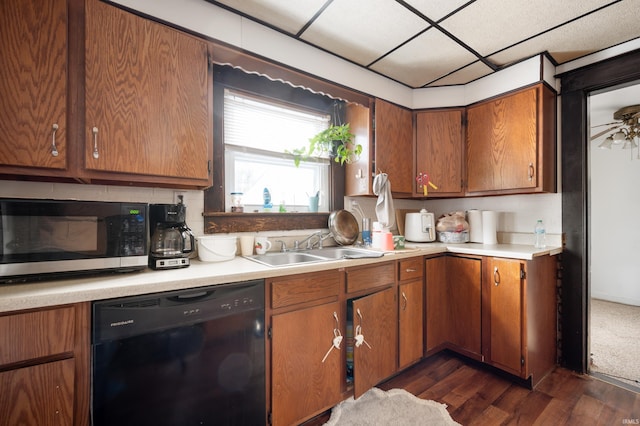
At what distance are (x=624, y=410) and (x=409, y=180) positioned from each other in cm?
206

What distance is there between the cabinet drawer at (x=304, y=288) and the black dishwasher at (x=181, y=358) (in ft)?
0.31

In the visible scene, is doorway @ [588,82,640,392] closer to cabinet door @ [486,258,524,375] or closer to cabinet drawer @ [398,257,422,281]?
cabinet door @ [486,258,524,375]

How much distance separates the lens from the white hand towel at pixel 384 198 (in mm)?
2322

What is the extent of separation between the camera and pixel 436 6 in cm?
170

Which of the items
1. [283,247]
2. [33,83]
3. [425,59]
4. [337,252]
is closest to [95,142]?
[33,83]

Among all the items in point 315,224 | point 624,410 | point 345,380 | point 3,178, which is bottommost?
point 624,410

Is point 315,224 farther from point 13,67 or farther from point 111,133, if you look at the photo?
point 13,67

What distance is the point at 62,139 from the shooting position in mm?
1216

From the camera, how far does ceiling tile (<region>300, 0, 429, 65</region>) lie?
172 cm

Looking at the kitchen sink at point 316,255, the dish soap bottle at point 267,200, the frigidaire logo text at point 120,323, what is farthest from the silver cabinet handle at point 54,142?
the dish soap bottle at point 267,200

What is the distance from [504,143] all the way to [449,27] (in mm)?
1065

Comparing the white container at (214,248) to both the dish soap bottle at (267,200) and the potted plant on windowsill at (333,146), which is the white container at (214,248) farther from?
the potted plant on windowsill at (333,146)

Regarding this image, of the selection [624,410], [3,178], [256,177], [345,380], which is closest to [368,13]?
[256,177]

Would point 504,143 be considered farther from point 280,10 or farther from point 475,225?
point 280,10
